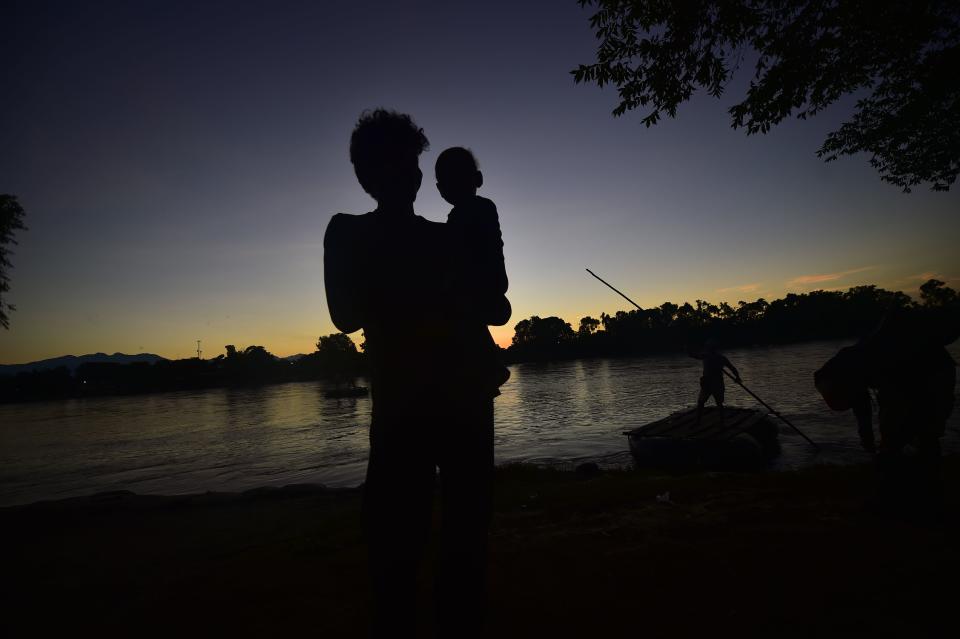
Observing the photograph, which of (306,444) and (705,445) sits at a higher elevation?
(705,445)

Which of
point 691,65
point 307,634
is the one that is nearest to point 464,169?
point 307,634

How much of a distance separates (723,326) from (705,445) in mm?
157872

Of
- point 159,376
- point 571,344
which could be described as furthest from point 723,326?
point 159,376

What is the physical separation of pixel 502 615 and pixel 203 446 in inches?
1384

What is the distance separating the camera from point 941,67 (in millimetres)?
8531

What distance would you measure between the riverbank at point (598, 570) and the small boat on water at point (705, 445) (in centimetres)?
547

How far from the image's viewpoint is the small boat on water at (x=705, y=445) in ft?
40.0

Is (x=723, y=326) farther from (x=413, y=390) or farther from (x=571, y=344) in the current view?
(x=413, y=390)

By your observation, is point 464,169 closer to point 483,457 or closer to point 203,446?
point 483,457

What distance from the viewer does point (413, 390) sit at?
5.13ft

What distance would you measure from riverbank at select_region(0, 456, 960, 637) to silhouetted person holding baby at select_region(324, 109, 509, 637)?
6.46 feet

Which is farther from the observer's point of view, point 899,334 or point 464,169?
point 899,334

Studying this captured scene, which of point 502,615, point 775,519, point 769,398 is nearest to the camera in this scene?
point 502,615

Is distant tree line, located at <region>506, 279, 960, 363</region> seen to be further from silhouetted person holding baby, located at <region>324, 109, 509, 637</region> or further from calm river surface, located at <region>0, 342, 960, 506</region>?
silhouetted person holding baby, located at <region>324, 109, 509, 637</region>
